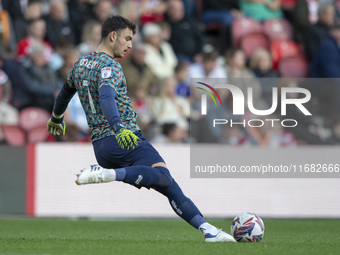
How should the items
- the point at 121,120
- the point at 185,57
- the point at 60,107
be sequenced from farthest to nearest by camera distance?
1. the point at 185,57
2. the point at 60,107
3. the point at 121,120

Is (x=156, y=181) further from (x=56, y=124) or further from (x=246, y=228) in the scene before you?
(x=56, y=124)

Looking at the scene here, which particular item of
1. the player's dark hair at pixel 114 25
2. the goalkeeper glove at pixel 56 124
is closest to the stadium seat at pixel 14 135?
the goalkeeper glove at pixel 56 124

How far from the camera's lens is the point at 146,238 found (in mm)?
9586

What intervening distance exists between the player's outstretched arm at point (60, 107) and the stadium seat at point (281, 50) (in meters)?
9.33

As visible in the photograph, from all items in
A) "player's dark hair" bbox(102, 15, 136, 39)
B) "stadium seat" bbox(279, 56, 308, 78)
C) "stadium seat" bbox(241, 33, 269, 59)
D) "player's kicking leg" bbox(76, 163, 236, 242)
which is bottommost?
"player's kicking leg" bbox(76, 163, 236, 242)

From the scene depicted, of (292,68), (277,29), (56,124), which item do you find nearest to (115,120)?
(56,124)

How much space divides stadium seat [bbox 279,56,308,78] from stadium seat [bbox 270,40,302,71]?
7.2 inches

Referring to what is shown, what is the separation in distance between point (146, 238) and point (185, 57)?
8.38 m

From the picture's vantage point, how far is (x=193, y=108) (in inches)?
617

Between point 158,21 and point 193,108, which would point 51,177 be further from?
point 158,21

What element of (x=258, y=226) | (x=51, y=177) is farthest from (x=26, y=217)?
(x=258, y=226)

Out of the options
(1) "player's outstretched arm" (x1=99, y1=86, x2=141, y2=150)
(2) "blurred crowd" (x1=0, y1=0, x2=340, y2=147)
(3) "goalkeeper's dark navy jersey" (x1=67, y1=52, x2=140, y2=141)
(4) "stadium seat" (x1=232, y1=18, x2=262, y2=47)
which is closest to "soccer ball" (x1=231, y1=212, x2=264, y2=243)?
(3) "goalkeeper's dark navy jersey" (x1=67, y1=52, x2=140, y2=141)

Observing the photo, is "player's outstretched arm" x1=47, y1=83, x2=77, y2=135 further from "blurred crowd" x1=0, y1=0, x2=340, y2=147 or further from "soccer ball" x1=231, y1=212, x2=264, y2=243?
"blurred crowd" x1=0, y1=0, x2=340, y2=147

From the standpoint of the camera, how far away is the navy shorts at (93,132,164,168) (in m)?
8.30
